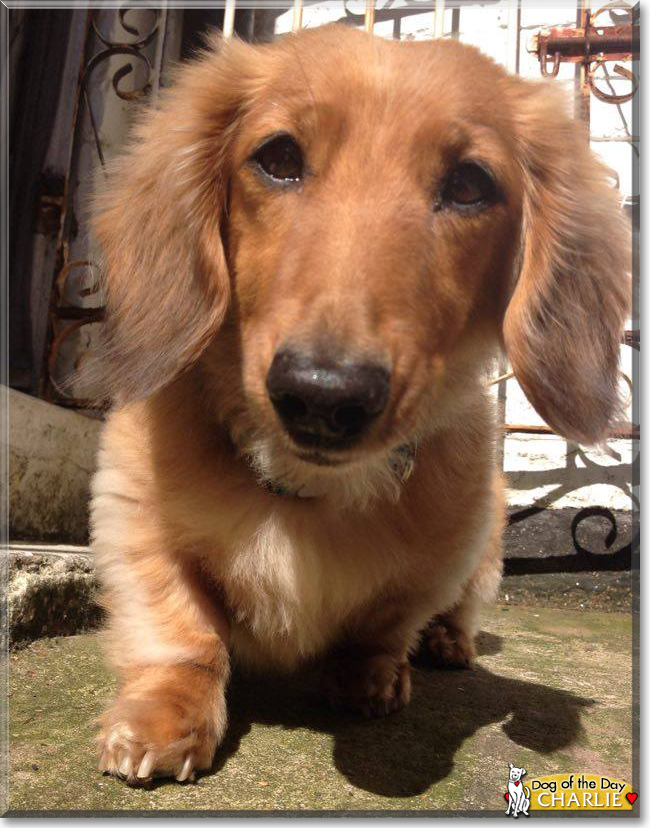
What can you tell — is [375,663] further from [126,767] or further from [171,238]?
[171,238]

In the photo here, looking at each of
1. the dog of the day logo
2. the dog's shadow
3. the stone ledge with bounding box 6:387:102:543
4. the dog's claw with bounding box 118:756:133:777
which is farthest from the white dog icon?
the stone ledge with bounding box 6:387:102:543

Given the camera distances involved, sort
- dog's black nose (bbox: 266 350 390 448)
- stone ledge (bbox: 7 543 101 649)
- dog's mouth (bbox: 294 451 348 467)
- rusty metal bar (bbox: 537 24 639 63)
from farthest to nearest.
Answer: rusty metal bar (bbox: 537 24 639 63) < stone ledge (bbox: 7 543 101 649) < dog's mouth (bbox: 294 451 348 467) < dog's black nose (bbox: 266 350 390 448)

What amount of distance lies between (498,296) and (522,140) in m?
0.37

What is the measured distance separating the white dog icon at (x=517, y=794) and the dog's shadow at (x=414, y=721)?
13 centimetres

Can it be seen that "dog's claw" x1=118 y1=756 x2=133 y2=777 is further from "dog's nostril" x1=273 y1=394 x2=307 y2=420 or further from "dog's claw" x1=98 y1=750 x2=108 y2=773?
"dog's nostril" x1=273 y1=394 x2=307 y2=420

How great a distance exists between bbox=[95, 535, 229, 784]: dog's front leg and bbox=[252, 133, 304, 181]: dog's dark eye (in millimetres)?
842

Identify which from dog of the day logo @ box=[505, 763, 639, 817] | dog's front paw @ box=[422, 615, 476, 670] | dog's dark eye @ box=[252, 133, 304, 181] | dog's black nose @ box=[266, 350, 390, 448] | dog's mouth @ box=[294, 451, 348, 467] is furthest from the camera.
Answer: dog's front paw @ box=[422, 615, 476, 670]

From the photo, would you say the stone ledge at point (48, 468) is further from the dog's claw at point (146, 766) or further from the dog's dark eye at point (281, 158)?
the dog's claw at point (146, 766)

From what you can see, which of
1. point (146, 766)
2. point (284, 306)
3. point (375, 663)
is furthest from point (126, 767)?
point (284, 306)

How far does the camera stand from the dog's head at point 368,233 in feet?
4.79

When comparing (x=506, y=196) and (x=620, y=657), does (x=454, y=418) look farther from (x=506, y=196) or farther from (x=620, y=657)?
(x=620, y=657)

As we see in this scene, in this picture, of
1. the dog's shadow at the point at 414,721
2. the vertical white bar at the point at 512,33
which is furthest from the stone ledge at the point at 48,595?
the vertical white bar at the point at 512,33

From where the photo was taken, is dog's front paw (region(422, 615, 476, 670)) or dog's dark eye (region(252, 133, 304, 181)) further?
Answer: dog's front paw (region(422, 615, 476, 670))

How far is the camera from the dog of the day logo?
146 cm
